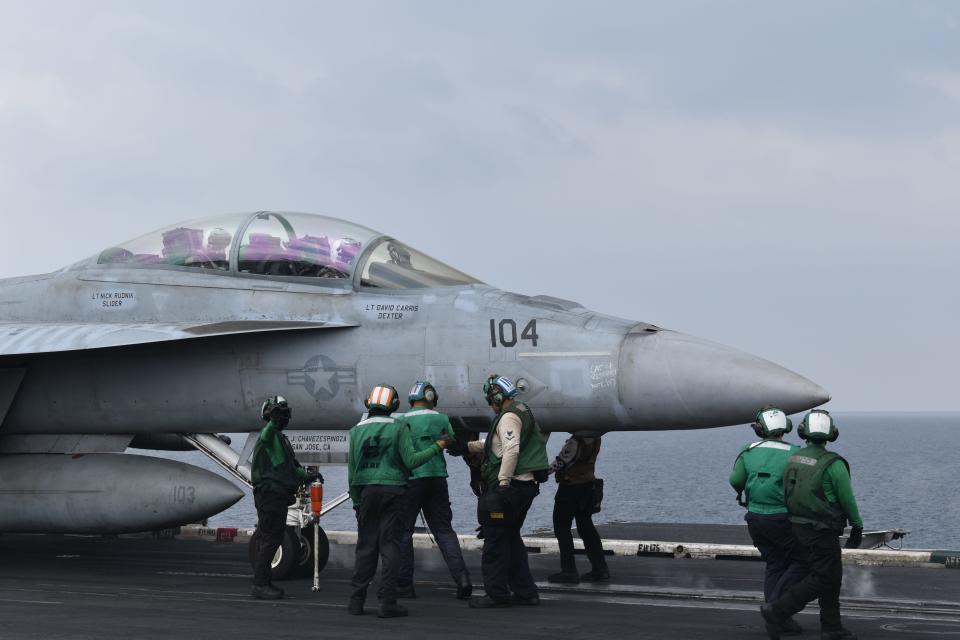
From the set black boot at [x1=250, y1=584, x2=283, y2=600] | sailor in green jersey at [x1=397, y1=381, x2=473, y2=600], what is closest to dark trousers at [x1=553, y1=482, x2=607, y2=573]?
sailor in green jersey at [x1=397, y1=381, x2=473, y2=600]

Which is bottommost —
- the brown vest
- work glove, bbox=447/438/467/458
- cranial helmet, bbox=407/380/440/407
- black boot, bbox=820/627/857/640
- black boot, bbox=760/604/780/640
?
black boot, bbox=820/627/857/640

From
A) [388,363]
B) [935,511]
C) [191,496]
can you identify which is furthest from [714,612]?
[935,511]

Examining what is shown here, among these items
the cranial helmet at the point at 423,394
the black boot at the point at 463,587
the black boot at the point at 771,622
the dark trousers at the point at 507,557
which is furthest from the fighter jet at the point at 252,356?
the black boot at the point at 771,622

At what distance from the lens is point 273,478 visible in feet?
36.6

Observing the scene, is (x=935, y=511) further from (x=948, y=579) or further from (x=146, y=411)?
(x=146, y=411)

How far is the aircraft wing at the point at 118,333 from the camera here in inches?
477

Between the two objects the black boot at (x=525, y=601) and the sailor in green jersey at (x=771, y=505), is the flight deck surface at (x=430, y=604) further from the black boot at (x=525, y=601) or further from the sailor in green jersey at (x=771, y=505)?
the sailor in green jersey at (x=771, y=505)

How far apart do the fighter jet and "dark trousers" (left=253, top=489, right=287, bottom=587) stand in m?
1.02

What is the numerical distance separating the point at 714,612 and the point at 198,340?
235 inches

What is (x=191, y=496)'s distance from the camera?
484 inches

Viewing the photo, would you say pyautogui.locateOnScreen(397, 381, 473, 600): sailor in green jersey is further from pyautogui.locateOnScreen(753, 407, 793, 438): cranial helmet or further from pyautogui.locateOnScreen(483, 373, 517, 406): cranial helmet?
pyautogui.locateOnScreen(753, 407, 793, 438): cranial helmet

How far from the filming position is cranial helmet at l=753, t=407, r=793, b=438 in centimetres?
932

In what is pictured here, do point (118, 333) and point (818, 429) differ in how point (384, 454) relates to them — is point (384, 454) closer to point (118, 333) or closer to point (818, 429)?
point (818, 429)

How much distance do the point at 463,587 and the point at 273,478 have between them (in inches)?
78.0
